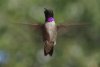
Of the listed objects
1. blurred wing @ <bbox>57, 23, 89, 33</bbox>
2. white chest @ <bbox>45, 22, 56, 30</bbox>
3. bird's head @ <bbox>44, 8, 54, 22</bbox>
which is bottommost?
blurred wing @ <bbox>57, 23, 89, 33</bbox>

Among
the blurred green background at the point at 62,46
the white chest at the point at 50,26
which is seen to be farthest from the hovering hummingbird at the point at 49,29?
the blurred green background at the point at 62,46

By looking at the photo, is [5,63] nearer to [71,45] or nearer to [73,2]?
[71,45]

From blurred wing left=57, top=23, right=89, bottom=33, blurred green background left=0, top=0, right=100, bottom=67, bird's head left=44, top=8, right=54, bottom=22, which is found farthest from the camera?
blurred green background left=0, top=0, right=100, bottom=67

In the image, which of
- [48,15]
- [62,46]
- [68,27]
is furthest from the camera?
[62,46]

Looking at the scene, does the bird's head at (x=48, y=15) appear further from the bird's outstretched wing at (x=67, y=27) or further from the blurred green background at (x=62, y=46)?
the blurred green background at (x=62, y=46)

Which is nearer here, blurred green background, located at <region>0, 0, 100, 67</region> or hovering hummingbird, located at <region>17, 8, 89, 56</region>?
hovering hummingbird, located at <region>17, 8, 89, 56</region>

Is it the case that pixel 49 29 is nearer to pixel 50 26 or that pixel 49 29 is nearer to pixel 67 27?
pixel 50 26

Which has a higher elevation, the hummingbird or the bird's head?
the bird's head

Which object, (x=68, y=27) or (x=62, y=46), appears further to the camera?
(x=62, y=46)

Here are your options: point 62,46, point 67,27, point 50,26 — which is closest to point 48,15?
point 50,26

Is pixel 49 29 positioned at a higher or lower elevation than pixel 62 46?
higher

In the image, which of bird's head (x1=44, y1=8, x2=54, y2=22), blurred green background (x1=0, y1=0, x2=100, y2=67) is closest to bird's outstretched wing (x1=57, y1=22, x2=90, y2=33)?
bird's head (x1=44, y1=8, x2=54, y2=22)

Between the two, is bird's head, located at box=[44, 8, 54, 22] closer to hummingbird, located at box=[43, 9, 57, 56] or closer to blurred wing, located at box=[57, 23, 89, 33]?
hummingbird, located at box=[43, 9, 57, 56]
